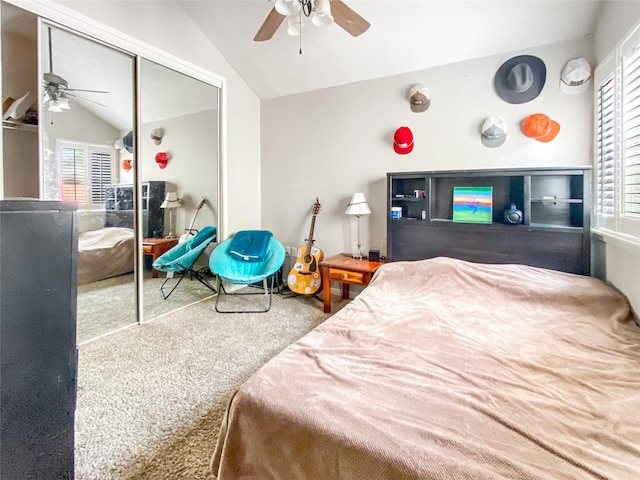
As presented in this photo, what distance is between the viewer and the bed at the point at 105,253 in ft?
8.25

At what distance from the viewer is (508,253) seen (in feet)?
8.25

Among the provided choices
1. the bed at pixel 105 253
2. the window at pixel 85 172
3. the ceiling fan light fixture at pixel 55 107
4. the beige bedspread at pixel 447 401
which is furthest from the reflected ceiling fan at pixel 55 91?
the beige bedspread at pixel 447 401

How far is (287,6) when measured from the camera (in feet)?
6.02

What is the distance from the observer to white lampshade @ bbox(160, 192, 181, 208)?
308 centimetres

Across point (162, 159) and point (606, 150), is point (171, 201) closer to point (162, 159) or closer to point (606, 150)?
point (162, 159)

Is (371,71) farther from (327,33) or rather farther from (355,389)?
(355,389)

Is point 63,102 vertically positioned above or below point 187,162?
above

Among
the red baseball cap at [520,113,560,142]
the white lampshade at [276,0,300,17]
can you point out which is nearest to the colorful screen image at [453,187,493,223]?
the red baseball cap at [520,113,560,142]

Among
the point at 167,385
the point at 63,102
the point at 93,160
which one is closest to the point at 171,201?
the point at 93,160

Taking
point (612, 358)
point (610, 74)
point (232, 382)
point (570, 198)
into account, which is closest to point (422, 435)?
point (612, 358)

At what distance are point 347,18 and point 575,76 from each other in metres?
1.82

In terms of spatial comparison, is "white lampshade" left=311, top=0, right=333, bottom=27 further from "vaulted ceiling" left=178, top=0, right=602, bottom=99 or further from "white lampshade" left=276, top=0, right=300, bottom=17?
"vaulted ceiling" left=178, top=0, right=602, bottom=99

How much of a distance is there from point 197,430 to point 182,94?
3.00 m

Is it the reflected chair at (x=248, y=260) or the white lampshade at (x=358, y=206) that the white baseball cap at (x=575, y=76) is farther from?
the reflected chair at (x=248, y=260)
